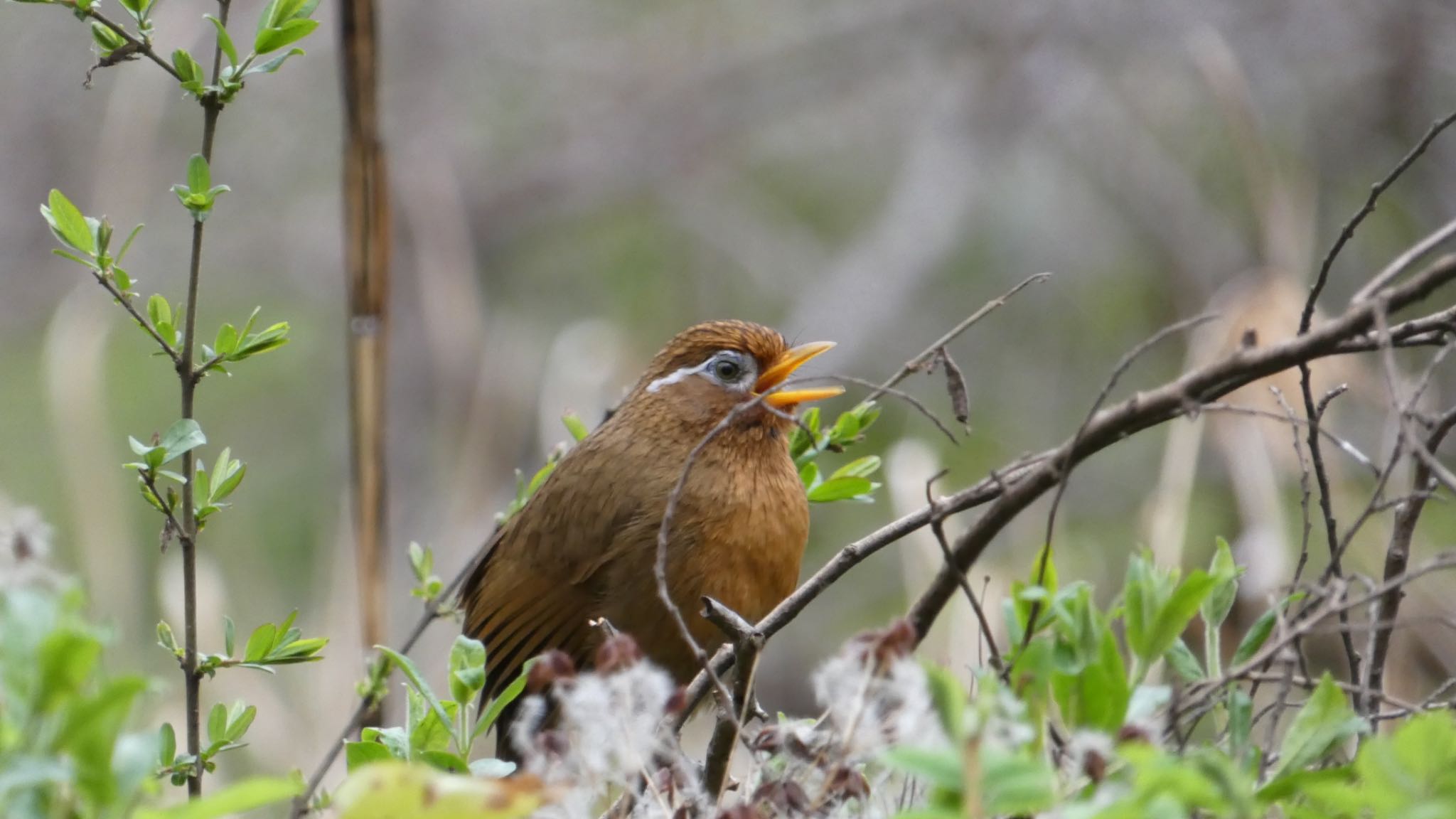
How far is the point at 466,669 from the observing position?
1665 mm

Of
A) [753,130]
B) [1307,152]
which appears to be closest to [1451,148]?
[1307,152]

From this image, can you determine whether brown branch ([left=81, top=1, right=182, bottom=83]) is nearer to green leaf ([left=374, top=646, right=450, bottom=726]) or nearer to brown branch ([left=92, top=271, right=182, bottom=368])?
brown branch ([left=92, top=271, right=182, bottom=368])

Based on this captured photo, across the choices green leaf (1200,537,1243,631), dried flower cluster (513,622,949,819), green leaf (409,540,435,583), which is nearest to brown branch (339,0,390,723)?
green leaf (409,540,435,583)

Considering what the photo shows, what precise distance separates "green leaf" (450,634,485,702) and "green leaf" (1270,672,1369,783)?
85 cm

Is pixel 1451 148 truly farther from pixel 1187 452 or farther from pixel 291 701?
pixel 291 701

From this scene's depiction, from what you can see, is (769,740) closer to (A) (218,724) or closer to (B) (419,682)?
(B) (419,682)

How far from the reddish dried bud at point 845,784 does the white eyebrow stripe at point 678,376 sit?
251cm

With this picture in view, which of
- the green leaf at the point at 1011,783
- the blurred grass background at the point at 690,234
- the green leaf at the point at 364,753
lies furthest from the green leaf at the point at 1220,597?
the blurred grass background at the point at 690,234

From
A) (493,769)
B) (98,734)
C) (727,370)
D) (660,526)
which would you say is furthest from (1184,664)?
(727,370)

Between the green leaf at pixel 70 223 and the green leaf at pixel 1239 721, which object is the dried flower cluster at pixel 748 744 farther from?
the green leaf at pixel 70 223

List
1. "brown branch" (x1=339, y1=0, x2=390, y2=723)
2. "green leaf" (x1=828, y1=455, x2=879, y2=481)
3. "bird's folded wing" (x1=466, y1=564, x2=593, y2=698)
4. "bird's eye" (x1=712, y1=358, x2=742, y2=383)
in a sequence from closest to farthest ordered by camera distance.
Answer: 1. "green leaf" (x1=828, y1=455, x2=879, y2=481)
2. "brown branch" (x1=339, y1=0, x2=390, y2=723)
3. "bird's folded wing" (x1=466, y1=564, x2=593, y2=698)
4. "bird's eye" (x1=712, y1=358, x2=742, y2=383)

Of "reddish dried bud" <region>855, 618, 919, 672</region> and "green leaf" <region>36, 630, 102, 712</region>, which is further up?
"green leaf" <region>36, 630, 102, 712</region>

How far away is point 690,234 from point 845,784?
7503 mm

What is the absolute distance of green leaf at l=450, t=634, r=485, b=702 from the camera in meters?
1.66
